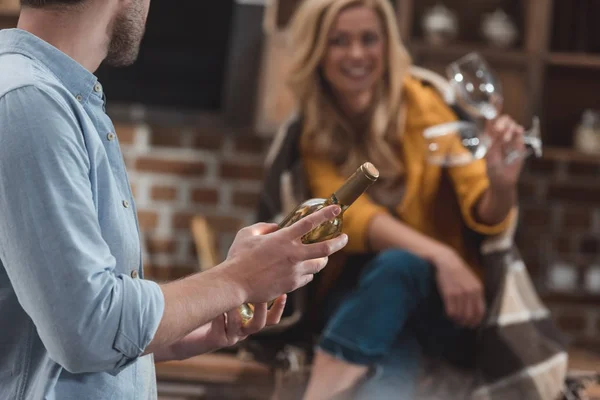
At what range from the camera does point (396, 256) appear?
1994 millimetres

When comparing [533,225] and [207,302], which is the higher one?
[207,302]

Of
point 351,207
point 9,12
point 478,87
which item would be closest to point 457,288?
point 351,207

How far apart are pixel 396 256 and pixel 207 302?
111 centimetres

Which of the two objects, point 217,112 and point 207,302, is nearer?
point 207,302

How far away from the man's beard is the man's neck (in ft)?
0.05

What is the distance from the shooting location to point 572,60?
2818 mm

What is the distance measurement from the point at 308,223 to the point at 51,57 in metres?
0.32

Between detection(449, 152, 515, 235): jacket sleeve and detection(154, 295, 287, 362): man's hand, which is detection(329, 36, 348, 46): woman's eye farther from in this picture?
detection(154, 295, 287, 362): man's hand

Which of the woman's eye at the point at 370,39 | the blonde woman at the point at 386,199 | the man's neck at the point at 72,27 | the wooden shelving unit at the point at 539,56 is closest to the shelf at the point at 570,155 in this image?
the wooden shelving unit at the point at 539,56

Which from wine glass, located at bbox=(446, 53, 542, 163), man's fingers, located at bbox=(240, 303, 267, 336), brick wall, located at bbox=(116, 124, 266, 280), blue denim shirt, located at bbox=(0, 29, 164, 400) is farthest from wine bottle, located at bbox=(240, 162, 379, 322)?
brick wall, located at bbox=(116, 124, 266, 280)

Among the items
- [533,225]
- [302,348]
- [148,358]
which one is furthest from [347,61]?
[148,358]

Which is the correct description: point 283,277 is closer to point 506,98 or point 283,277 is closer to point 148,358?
point 148,358

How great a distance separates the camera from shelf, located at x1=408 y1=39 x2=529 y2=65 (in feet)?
9.08

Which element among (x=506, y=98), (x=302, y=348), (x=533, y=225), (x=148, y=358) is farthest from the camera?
(x=533, y=225)
